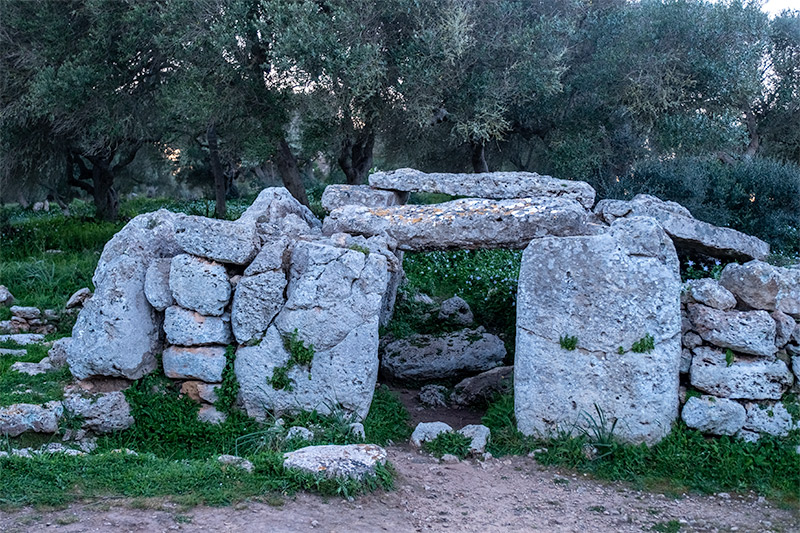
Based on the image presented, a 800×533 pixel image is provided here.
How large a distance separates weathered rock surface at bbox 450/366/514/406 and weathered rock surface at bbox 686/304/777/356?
211 centimetres

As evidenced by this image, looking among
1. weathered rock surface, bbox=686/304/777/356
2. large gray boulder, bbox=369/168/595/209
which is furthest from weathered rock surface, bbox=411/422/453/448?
large gray boulder, bbox=369/168/595/209

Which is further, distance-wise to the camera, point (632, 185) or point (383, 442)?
point (632, 185)

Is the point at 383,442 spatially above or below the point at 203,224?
below

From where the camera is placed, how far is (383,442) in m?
6.81

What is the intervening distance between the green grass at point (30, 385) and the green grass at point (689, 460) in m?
4.11

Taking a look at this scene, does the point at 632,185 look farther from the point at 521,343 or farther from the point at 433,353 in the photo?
the point at 521,343

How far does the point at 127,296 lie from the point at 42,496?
2601 millimetres

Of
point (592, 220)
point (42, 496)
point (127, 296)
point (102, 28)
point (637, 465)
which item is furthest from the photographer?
point (102, 28)

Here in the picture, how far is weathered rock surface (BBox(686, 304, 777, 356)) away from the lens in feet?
21.3

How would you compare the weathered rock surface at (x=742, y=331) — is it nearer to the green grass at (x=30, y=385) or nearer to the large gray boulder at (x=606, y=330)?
the large gray boulder at (x=606, y=330)

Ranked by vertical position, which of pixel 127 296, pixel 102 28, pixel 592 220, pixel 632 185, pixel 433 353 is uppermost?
pixel 102 28

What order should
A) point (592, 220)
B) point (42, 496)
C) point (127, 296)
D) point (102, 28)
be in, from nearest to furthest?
point (42, 496) → point (127, 296) → point (592, 220) → point (102, 28)

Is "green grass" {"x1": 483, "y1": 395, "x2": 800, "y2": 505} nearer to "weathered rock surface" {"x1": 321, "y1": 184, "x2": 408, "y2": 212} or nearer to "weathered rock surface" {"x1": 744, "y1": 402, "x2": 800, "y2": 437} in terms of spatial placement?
"weathered rock surface" {"x1": 744, "y1": 402, "x2": 800, "y2": 437}

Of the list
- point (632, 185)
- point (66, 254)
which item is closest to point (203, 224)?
point (66, 254)
